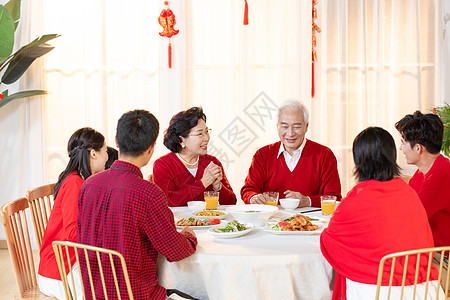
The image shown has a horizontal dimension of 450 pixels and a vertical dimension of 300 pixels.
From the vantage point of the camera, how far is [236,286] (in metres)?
1.80

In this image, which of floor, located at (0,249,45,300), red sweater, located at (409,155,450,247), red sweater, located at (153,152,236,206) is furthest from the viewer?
floor, located at (0,249,45,300)

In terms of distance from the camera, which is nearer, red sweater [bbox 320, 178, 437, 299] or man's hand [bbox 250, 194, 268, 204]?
red sweater [bbox 320, 178, 437, 299]

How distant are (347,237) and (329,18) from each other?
2801mm

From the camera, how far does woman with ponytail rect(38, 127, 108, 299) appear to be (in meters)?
2.04

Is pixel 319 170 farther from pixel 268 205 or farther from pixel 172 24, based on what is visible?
pixel 172 24

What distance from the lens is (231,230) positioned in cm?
201

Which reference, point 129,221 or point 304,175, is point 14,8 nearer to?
point 304,175

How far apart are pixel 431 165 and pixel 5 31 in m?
3.05

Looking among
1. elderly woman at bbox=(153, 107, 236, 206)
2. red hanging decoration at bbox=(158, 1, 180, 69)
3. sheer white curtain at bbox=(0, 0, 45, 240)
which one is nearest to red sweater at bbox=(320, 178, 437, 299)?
elderly woman at bbox=(153, 107, 236, 206)

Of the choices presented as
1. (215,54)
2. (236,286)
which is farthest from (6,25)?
(236,286)

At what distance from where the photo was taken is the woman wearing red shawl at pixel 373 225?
5.67 feet

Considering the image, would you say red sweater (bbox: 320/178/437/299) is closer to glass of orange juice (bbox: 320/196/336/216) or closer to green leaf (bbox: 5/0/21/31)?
glass of orange juice (bbox: 320/196/336/216)

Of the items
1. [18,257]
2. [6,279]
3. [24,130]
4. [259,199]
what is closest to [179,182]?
[259,199]

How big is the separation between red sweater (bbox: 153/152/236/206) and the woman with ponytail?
540mm
